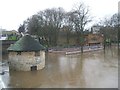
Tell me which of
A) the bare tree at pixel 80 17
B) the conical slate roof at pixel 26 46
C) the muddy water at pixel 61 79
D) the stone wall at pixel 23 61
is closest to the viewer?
the muddy water at pixel 61 79

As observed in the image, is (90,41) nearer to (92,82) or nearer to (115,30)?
(115,30)

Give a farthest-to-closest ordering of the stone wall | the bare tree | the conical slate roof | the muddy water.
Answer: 1. the bare tree
2. the conical slate roof
3. the stone wall
4. the muddy water

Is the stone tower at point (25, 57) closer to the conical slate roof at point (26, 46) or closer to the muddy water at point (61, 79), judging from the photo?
the conical slate roof at point (26, 46)

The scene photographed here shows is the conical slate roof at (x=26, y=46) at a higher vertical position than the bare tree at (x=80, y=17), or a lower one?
lower

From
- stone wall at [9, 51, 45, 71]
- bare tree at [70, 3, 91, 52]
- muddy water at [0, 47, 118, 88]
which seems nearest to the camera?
muddy water at [0, 47, 118, 88]

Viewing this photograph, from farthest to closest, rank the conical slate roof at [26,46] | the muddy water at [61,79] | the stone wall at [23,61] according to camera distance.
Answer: the conical slate roof at [26,46] → the stone wall at [23,61] → the muddy water at [61,79]

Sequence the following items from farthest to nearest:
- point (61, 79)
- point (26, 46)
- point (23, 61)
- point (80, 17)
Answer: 1. point (80, 17)
2. point (26, 46)
3. point (23, 61)
4. point (61, 79)

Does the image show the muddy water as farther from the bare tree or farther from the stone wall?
the bare tree

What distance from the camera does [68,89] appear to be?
15836mm

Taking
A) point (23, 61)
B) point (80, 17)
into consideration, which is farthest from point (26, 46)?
point (80, 17)

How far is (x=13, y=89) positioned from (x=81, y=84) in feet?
16.4

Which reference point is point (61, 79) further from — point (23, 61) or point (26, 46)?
point (26, 46)

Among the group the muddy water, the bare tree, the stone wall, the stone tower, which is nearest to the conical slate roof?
the stone tower

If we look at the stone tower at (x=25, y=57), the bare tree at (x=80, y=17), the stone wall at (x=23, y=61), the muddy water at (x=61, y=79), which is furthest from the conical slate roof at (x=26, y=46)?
the bare tree at (x=80, y=17)
